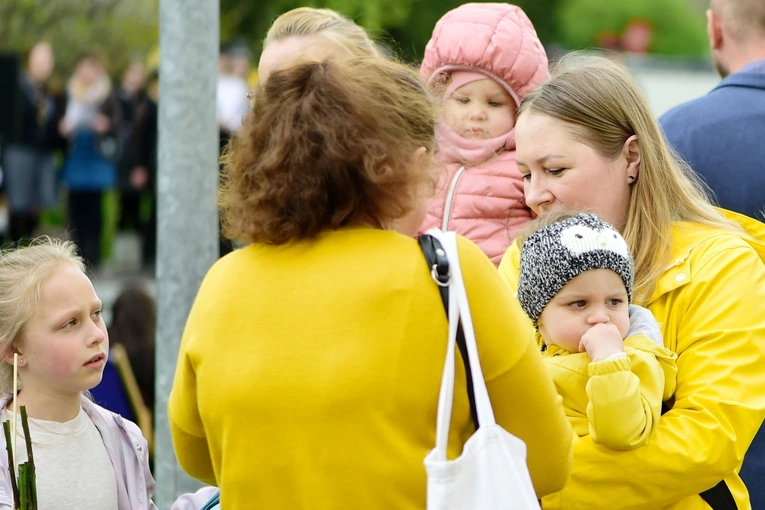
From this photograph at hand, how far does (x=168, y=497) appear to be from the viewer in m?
4.22

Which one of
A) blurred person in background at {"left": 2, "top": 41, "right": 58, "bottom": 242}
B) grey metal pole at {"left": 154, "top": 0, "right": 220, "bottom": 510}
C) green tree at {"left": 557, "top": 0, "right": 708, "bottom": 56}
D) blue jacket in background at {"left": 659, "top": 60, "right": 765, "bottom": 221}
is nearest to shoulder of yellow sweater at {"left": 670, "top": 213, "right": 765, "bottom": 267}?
blue jacket in background at {"left": 659, "top": 60, "right": 765, "bottom": 221}

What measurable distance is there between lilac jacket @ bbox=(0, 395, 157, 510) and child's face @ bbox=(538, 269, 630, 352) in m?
1.12

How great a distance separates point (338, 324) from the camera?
2.32 m

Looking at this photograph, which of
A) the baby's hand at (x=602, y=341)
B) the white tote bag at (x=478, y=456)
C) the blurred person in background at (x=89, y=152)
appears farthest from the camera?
the blurred person in background at (x=89, y=152)

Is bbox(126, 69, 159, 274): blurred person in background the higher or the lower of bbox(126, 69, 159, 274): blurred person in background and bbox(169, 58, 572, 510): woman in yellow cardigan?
the lower

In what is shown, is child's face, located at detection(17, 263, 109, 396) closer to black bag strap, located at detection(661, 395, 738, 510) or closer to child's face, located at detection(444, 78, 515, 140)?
child's face, located at detection(444, 78, 515, 140)

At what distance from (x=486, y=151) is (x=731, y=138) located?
80 centimetres

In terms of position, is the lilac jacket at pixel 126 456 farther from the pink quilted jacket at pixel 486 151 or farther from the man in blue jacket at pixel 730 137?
the man in blue jacket at pixel 730 137

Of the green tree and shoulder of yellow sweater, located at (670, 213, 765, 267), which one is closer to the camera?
shoulder of yellow sweater, located at (670, 213, 765, 267)

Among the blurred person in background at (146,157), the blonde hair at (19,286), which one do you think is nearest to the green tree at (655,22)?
the blurred person in background at (146,157)

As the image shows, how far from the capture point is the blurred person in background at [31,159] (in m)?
13.8

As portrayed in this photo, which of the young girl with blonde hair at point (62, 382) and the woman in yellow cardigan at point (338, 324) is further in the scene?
the young girl with blonde hair at point (62, 382)

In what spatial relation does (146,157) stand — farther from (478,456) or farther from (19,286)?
(478,456)

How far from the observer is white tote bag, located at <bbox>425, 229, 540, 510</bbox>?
7.44 feet
